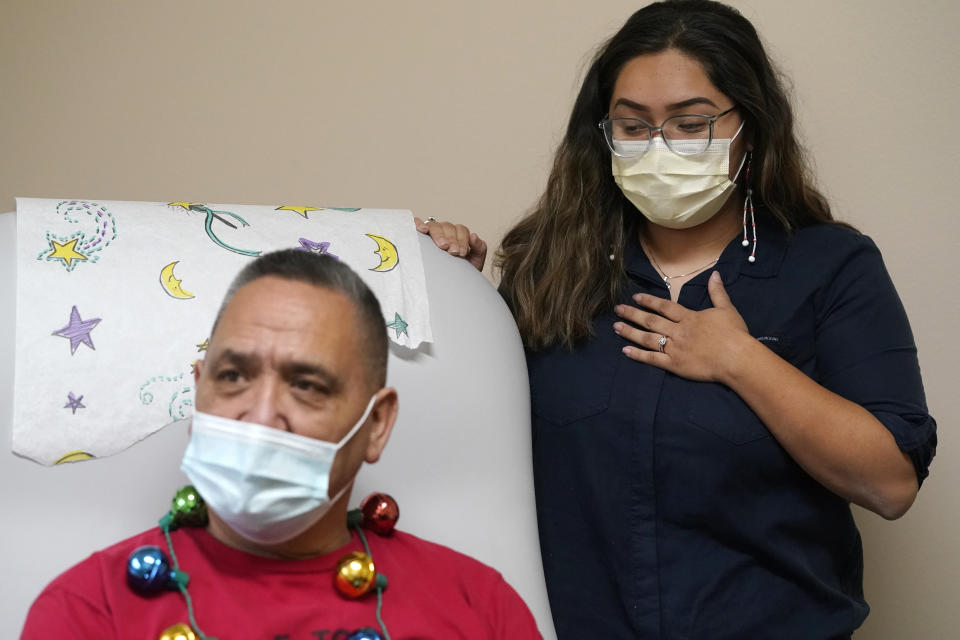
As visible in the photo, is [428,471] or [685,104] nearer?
[428,471]

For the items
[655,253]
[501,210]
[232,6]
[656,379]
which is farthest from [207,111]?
[656,379]

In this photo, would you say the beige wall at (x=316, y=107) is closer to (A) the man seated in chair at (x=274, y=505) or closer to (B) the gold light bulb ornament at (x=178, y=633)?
(A) the man seated in chair at (x=274, y=505)

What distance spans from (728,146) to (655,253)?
0.70ft

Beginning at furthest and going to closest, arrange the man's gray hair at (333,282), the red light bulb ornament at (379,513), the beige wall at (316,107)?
1. the beige wall at (316,107)
2. the red light bulb ornament at (379,513)
3. the man's gray hair at (333,282)

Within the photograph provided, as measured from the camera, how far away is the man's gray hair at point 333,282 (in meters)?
1.10

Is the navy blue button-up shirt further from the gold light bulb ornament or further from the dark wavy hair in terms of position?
the gold light bulb ornament

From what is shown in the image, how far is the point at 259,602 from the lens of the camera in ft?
3.44

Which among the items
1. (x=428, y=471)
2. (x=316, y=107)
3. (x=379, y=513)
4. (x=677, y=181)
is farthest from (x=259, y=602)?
(x=316, y=107)

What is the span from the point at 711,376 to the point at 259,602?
2.33 ft

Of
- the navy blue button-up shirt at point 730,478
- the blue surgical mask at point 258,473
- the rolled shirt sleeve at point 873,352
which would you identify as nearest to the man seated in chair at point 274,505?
the blue surgical mask at point 258,473

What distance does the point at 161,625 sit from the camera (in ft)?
3.34

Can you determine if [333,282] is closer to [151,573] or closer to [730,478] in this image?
[151,573]

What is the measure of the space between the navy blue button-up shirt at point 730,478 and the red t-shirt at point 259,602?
1.05 feet

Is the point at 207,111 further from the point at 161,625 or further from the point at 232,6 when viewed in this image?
the point at 161,625
